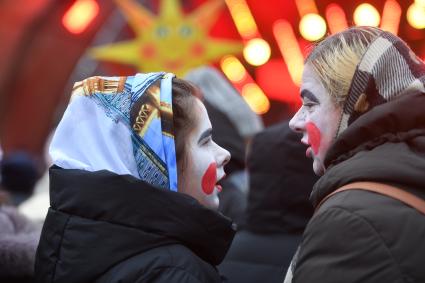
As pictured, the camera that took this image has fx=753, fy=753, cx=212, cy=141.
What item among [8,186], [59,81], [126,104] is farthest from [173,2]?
[126,104]

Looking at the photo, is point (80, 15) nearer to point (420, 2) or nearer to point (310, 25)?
point (310, 25)

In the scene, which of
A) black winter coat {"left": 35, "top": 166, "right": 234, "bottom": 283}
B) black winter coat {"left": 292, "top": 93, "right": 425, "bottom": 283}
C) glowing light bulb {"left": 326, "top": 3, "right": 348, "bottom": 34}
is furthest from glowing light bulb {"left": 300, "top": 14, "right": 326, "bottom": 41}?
black winter coat {"left": 292, "top": 93, "right": 425, "bottom": 283}

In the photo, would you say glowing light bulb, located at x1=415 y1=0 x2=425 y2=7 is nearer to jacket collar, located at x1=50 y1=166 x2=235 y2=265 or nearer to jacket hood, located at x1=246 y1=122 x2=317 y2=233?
jacket hood, located at x1=246 y1=122 x2=317 y2=233

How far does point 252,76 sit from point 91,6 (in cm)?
232

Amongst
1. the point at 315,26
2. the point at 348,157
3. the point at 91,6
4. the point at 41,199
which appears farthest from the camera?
the point at 91,6

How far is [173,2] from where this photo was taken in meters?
Answer: 8.00

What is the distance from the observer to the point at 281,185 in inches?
115

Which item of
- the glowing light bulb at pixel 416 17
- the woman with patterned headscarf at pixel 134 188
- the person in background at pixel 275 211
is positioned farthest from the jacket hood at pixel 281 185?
the glowing light bulb at pixel 416 17

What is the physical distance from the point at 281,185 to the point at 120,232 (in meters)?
1.10

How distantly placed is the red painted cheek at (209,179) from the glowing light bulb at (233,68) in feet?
18.2

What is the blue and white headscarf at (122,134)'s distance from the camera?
2.06m

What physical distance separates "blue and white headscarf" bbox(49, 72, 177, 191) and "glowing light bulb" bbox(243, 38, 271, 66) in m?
5.62

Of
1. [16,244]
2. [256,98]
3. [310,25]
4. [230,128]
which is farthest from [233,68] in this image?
[16,244]

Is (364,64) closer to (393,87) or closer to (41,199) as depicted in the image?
(393,87)
